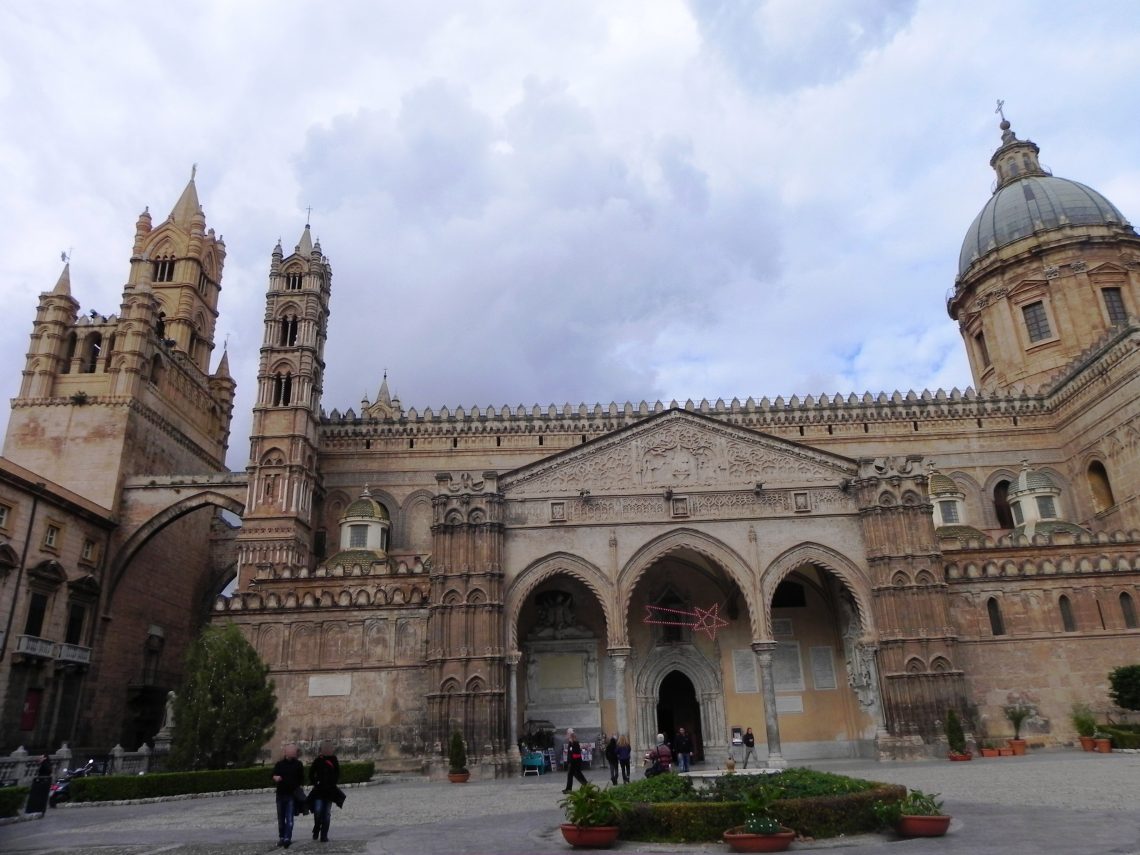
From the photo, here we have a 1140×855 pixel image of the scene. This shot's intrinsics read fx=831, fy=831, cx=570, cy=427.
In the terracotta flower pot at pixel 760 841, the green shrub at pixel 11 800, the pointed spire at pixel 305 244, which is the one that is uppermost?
the pointed spire at pixel 305 244

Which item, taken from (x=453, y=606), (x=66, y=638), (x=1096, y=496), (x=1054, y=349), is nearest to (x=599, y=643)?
(x=453, y=606)

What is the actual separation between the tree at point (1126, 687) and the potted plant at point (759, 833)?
76.0ft

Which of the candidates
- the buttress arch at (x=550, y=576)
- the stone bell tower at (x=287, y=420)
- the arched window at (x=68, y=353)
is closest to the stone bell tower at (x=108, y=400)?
the arched window at (x=68, y=353)

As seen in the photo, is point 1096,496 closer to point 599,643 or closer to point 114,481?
point 599,643

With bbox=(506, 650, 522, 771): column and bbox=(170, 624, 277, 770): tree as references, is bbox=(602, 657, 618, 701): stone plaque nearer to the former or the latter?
bbox=(506, 650, 522, 771): column

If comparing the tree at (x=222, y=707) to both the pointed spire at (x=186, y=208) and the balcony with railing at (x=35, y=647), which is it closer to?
the balcony with railing at (x=35, y=647)

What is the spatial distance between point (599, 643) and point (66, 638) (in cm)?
2278

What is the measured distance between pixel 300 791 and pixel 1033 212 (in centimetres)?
5404

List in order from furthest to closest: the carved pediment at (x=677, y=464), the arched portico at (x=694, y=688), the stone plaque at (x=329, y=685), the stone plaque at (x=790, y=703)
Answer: the stone plaque at (x=790, y=703) → the arched portico at (x=694, y=688) → the carved pediment at (x=677, y=464) → the stone plaque at (x=329, y=685)

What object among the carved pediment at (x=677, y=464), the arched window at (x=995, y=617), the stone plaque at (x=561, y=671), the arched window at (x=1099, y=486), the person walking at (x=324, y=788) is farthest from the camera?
the arched window at (x=1099, y=486)

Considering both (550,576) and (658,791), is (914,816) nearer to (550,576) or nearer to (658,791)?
(658,791)

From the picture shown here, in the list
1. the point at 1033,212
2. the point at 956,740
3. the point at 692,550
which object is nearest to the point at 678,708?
the point at 692,550

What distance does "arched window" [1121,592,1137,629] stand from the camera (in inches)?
1242

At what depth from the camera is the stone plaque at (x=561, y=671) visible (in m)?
32.8
